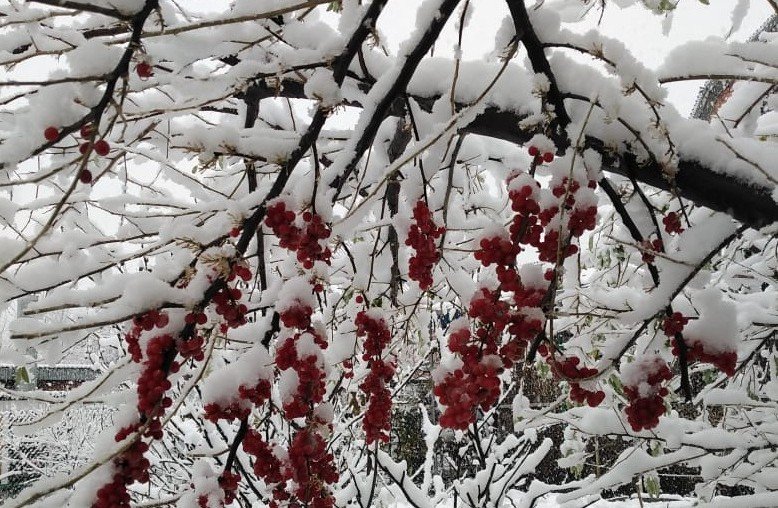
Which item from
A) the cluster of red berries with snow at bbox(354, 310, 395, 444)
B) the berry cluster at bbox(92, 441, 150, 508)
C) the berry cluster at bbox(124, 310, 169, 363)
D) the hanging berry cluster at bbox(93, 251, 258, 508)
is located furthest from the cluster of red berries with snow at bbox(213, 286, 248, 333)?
the cluster of red berries with snow at bbox(354, 310, 395, 444)

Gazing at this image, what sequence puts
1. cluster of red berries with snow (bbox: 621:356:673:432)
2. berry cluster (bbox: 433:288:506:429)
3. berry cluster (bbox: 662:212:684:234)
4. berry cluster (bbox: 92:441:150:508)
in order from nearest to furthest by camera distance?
berry cluster (bbox: 92:441:150:508), berry cluster (bbox: 433:288:506:429), cluster of red berries with snow (bbox: 621:356:673:432), berry cluster (bbox: 662:212:684:234)

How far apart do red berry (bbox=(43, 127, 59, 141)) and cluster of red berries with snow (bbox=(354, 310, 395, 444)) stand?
0.90 metres

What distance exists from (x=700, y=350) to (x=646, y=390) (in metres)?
0.22

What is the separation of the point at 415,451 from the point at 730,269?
365 inches

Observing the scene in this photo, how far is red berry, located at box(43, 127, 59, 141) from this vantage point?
1.08m

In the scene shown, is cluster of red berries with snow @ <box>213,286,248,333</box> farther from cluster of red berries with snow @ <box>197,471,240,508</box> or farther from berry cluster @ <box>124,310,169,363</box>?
cluster of red berries with snow @ <box>197,471,240,508</box>

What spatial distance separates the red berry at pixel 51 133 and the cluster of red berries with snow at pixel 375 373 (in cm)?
90

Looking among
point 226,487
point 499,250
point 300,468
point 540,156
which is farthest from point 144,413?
point 540,156

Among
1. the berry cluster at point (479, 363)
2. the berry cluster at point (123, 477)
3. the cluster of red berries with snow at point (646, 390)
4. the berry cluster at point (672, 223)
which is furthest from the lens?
the berry cluster at point (672, 223)

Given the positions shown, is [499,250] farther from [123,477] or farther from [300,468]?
[123,477]

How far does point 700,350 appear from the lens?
4.84 ft

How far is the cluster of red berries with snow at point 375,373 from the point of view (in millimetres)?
1628

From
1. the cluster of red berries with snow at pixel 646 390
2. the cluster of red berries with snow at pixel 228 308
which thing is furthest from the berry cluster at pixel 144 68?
the cluster of red berries with snow at pixel 646 390

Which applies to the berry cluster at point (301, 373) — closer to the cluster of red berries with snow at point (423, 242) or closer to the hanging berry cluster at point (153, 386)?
the hanging berry cluster at point (153, 386)
